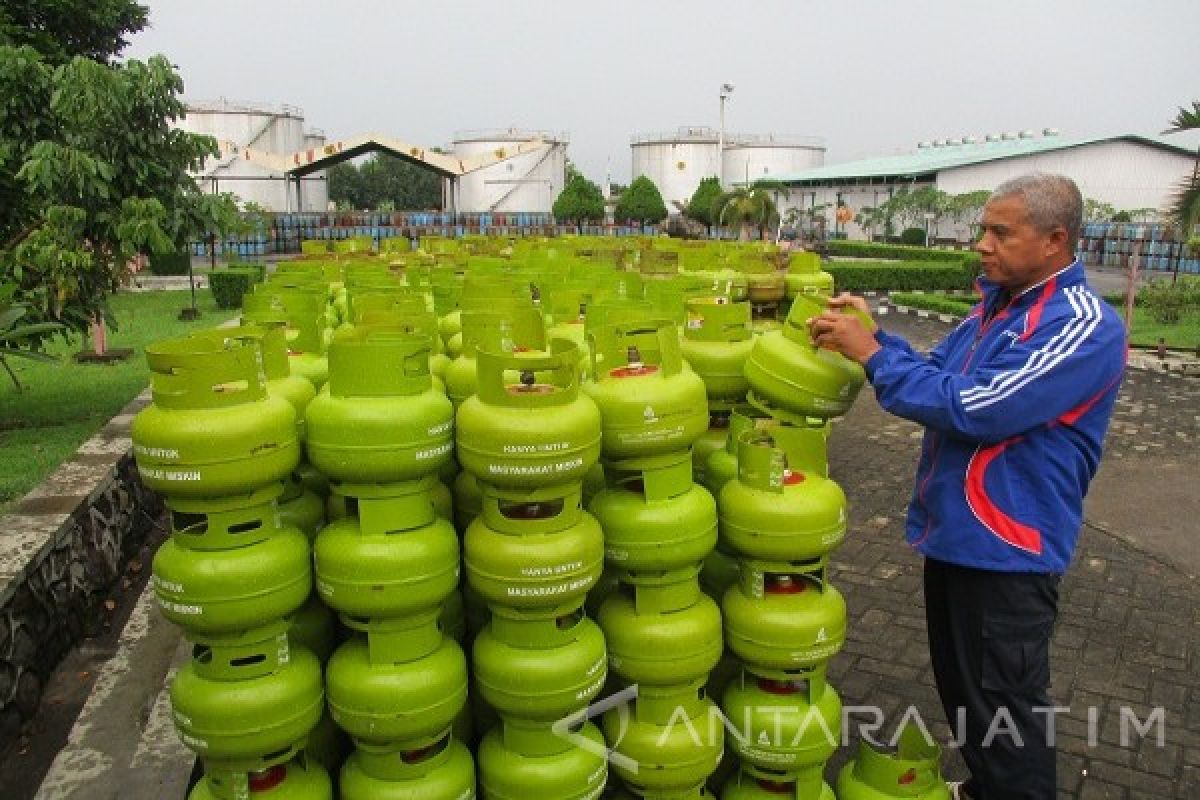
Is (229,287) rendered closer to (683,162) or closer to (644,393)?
(644,393)

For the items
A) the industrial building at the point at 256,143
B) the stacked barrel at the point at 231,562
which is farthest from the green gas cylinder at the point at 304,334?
the industrial building at the point at 256,143

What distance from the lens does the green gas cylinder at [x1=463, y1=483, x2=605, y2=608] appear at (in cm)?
280

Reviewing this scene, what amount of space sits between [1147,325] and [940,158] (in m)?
47.1

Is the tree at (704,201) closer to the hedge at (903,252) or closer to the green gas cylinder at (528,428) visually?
the hedge at (903,252)

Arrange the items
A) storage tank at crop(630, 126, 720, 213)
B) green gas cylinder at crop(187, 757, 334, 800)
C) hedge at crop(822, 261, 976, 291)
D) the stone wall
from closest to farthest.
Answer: green gas cylinder at crop(187, 757, 334, 800) → the stone wall → hedge at crop(822, 261, 976, 291) → storage tank at crop(630, 126, 720, 213)

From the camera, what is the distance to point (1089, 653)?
4910mm

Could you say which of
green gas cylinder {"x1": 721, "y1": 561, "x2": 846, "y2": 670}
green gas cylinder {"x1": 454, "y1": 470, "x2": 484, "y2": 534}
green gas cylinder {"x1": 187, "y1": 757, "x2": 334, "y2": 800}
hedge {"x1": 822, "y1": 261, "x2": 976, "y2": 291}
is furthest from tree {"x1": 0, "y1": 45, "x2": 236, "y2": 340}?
hedge {"x1": 822, "y1": 261, "x2": 976, "y2": 291}

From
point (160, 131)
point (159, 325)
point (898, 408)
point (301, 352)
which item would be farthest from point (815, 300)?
point (159, 325)

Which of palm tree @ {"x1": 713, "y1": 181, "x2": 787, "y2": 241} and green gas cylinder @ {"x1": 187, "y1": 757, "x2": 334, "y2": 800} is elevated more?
palm tree @ {"x1": 713, "y1": 181, "x2": 787, "y2": 241}

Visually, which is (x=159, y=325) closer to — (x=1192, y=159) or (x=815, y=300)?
(x=815, y=300)

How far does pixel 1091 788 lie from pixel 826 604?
5.40 ft

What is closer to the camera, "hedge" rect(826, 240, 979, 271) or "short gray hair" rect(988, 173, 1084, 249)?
"short gray hair" rect(988, 173, 1084, 249)

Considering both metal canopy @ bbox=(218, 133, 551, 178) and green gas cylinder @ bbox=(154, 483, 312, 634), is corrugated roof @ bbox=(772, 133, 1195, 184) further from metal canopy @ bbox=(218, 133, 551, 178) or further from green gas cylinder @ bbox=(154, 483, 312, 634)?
green gas cylinder @ bbox=(154, 483, 312, 634)

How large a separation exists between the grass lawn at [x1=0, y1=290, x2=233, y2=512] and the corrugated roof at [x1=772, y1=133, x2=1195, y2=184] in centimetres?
4919
